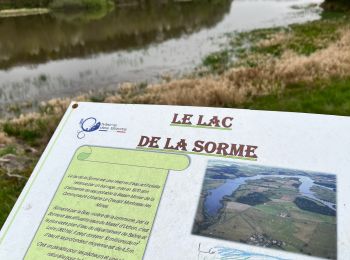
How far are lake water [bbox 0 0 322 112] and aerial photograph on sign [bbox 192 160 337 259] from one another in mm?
13936

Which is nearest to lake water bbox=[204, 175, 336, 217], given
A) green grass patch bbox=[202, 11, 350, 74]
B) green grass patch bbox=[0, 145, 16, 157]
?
green grass patch bbox=[0, 145, 16, 157]

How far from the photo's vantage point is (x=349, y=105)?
7387mm

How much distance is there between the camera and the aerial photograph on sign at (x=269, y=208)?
8.33ft

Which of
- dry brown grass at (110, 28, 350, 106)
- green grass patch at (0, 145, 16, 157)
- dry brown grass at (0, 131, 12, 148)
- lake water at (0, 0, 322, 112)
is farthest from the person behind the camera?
lake water at (0, 0, 322, 112)

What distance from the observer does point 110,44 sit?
25.5m

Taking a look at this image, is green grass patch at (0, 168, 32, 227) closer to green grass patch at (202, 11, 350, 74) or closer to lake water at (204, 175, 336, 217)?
lake water at (204, 175, 336, 217)

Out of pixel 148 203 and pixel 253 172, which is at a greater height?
pixel 253 172

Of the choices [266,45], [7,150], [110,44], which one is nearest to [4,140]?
[7,150]

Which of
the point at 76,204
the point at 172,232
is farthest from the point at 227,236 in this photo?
the point at 76,204

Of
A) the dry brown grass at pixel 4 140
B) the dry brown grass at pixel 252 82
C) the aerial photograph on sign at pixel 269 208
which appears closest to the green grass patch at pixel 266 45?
the dry brown grass at pixel 252 82

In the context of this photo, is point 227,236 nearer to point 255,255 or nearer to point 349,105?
point 255,255

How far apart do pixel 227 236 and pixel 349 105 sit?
5.76 meters

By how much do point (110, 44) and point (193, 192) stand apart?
23889 mm

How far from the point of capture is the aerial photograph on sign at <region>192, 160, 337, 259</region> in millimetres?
2538
